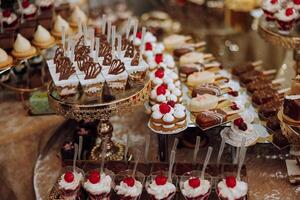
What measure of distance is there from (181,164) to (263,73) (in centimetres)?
94

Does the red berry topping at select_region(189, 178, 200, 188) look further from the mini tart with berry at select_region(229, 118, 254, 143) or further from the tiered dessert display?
the tiered dessert display

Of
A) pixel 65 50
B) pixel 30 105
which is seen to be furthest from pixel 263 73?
pixel 30 105

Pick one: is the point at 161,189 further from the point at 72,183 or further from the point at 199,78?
the point at 199,78

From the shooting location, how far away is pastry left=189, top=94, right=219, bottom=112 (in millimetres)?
2725

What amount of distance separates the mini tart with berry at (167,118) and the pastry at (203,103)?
146 millimetres

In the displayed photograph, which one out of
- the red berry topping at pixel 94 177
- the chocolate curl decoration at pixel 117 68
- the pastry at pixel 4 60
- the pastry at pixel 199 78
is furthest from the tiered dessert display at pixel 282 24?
the pastry at pixel 4 60

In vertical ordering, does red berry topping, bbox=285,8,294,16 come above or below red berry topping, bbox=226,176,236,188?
above

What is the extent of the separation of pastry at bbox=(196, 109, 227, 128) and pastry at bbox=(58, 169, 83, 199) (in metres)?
0.67

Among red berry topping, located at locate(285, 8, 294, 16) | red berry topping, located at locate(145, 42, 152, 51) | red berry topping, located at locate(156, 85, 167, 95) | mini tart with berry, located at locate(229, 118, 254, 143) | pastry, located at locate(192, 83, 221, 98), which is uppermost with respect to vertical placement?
red berry topping, located at locate(285, 8, 294, 16)

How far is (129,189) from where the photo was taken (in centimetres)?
233

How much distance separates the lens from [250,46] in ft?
15.3

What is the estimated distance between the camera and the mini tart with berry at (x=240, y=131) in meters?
2.58

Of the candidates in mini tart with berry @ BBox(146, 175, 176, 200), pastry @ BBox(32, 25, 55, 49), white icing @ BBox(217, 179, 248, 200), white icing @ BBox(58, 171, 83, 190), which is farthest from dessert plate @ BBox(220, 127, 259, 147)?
pastry @ BBox(32, 25, 55, 49)

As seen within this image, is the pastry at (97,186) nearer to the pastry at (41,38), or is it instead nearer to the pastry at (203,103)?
the pastry at (203,103)
